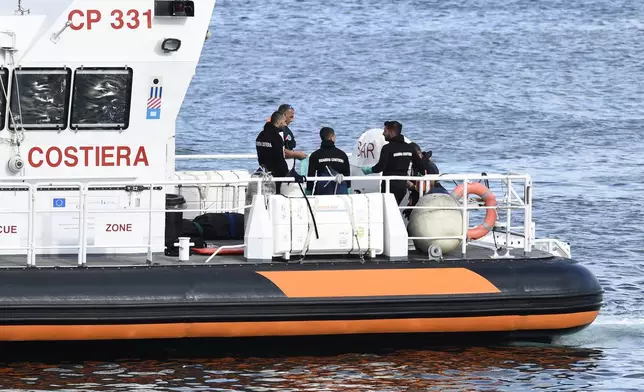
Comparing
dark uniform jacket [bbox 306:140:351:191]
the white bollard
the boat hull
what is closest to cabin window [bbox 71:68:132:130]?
the white bollard

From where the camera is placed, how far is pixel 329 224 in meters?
13.8

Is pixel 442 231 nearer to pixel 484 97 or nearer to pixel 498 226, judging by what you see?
pixel 498 226

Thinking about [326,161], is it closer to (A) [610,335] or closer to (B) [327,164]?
(B) [327,164]

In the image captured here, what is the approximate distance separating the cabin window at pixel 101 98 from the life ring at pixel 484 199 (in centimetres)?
329

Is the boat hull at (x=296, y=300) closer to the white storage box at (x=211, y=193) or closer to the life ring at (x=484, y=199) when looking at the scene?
the life ring at (x=484, y=199)

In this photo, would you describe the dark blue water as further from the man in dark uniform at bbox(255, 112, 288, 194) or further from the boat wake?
the man in dark uniform at bbox(255, 112, 288, 194)

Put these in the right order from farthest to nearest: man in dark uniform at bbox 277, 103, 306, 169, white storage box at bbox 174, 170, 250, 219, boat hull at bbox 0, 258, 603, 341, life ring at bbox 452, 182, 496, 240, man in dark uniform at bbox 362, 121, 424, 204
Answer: white storage box at bbox 174, 170, 250, 219
man in dark uniform at bbox 277, 103, 306, 169
man in dark uniform at bbox 362, 121, 424, 204
life ring at bbox 452, 182, 496, 240
boat hull at bbox 0, 258, 603, 341

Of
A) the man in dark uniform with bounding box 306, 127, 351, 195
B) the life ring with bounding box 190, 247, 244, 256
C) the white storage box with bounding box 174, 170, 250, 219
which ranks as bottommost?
the life ring with bounding box 190, 247, 244, 256

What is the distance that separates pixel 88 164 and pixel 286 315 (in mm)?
2368

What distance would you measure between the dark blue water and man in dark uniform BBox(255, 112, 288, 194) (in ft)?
6.71

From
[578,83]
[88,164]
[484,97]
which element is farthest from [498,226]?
[578,83]

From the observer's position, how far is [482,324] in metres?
13.9

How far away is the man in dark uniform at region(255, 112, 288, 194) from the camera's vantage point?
48.3 feet

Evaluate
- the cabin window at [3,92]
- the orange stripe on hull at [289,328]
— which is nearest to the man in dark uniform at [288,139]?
the orange stripe on hull at [289,328]
